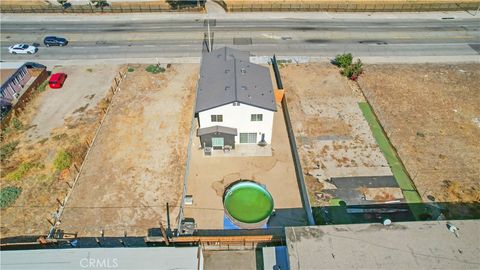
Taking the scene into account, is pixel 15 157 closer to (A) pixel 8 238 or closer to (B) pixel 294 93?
(A) pixel 8 238

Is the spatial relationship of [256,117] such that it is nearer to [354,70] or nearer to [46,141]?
[354,70]

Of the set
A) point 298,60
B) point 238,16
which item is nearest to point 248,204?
point 298,60

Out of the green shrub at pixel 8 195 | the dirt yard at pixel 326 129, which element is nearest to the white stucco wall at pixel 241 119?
the dirt yard at pixel 326 129

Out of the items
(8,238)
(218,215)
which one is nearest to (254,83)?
(218,215)

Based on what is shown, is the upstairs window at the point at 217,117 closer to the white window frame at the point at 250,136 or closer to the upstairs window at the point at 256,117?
the white window frame at the point at 250,136

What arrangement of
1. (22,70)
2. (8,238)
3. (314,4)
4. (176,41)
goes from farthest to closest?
(314,4) → (176,41) → (22,70) → (8,238)
